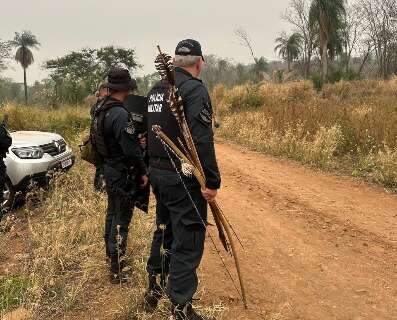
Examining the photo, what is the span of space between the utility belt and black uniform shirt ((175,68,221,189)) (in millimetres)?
302

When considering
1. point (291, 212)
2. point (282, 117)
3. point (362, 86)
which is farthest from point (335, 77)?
point (291, 212)

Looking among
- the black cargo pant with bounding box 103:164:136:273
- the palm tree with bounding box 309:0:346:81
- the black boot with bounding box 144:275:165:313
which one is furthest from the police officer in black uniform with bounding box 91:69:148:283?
the palm tree with bounding box 309:0:346:81

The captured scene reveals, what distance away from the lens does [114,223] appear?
4.47 m

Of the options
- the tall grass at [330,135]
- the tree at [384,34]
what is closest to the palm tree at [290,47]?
the tree at [384,34]

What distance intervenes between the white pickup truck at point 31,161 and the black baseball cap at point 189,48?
366 centimetres

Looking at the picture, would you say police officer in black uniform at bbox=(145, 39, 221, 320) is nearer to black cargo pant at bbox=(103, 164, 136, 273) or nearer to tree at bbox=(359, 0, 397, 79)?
black cargo pant at bbox=(103, 164, 136, 273)

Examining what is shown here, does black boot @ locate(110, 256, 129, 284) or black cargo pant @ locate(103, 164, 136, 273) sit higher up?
black cargo pant @ locate(103, 164, 136, 273)

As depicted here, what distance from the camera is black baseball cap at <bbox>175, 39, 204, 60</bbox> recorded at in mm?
3420

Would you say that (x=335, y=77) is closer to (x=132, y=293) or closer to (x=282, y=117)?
(x=282, y=117)

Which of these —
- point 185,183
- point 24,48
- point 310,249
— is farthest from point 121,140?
point 24,48

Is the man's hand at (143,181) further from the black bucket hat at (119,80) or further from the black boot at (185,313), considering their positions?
the black boot at (185,313)

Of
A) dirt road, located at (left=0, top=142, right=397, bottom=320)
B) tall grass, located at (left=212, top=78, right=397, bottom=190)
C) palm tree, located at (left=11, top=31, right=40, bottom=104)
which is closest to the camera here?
dirt road, located at (left=0, top=142, right=397, bottom=320)

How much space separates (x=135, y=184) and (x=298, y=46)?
47691mm

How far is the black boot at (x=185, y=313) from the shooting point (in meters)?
3.37
